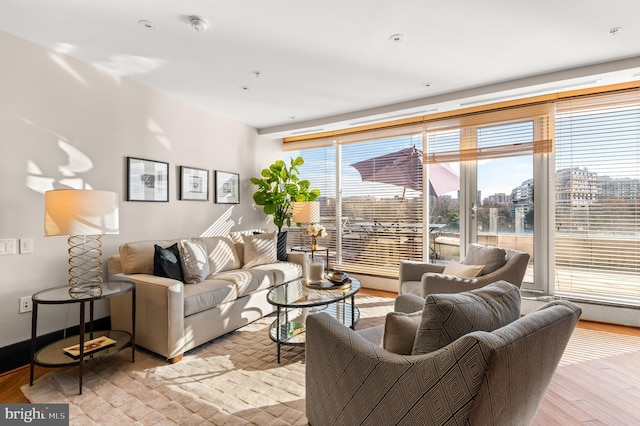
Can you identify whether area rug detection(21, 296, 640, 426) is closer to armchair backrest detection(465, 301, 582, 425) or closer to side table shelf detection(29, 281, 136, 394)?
side table shelf detection(29, 281, 136, 394)

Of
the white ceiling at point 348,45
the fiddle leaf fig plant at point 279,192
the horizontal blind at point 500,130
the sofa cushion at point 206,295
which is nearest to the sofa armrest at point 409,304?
the sofa cushion at point 206,295

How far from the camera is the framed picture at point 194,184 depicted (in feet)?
12.6

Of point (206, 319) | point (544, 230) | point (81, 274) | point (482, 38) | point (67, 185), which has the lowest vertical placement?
point (206, 319)

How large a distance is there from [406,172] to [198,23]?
3.31m

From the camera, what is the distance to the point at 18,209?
2.45m

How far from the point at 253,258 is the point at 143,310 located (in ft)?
4.65

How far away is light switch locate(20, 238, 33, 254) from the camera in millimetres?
2467

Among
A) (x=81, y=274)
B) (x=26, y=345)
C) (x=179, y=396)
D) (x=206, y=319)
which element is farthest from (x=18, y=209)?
(x=179, y=396)

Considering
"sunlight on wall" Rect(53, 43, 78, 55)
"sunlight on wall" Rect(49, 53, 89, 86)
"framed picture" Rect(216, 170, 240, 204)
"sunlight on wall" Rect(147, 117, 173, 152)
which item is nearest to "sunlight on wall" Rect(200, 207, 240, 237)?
"framed picture" Rect(216, 170, 240, 204)

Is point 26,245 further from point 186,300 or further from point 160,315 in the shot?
point 186,300

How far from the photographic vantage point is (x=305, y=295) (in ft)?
8.96

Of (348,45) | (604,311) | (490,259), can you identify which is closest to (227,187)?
(348,45)

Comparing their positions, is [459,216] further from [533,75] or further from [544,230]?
[533,75]

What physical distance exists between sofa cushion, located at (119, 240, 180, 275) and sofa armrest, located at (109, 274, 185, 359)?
8.8 inches
